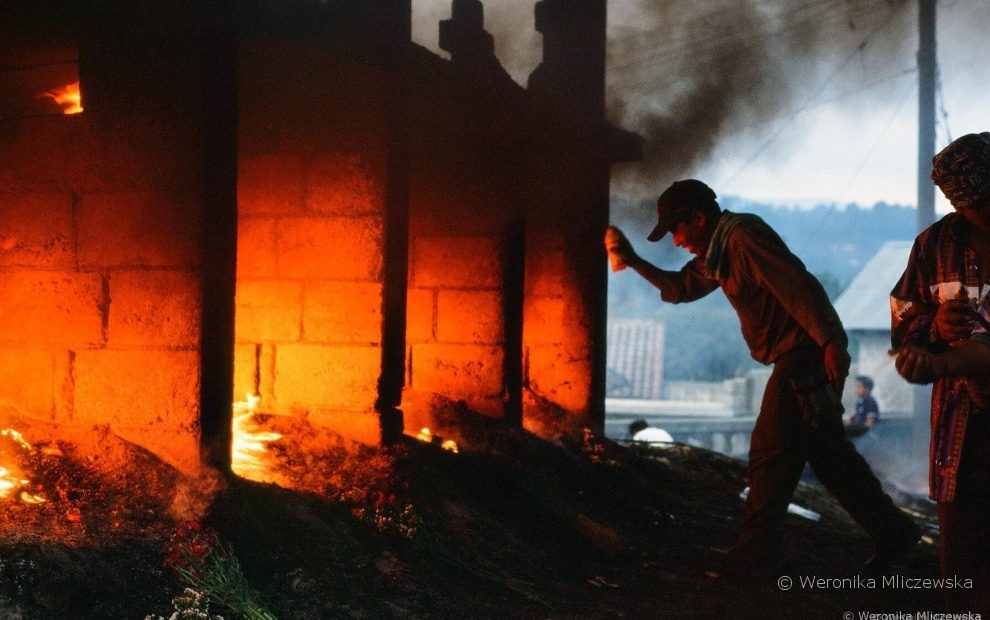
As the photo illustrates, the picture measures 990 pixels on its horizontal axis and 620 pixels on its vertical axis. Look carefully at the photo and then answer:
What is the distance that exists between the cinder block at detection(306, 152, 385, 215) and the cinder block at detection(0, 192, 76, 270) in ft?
5.80

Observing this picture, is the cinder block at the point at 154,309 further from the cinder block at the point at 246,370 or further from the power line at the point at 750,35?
the power line at the point at 750,35

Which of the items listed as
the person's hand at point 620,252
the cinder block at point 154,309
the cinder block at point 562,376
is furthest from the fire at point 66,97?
the cinder block at point 562,376

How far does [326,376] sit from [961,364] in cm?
429

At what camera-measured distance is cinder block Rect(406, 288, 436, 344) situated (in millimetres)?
8484

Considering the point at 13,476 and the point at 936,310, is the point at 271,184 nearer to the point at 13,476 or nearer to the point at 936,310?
the point at 13,476

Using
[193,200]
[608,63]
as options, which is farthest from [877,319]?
[193,200]

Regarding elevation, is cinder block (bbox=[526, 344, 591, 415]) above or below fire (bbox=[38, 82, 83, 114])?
below

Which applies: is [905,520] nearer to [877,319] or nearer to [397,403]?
[397,403]

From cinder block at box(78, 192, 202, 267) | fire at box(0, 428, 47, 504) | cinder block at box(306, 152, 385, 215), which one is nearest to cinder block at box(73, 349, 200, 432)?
fire at box(0, 428, 47, 504)

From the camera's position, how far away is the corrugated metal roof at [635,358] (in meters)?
36.7

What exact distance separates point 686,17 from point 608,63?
1.23 metres

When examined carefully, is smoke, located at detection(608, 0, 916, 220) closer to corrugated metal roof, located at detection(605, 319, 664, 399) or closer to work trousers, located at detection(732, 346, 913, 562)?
work trousers, located at detection(732, 346, 913, 562)

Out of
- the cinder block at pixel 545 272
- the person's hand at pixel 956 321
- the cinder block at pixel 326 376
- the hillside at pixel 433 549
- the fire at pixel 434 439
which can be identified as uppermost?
the cinder block at pixel 545 272

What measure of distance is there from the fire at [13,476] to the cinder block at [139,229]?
1.01 metres
